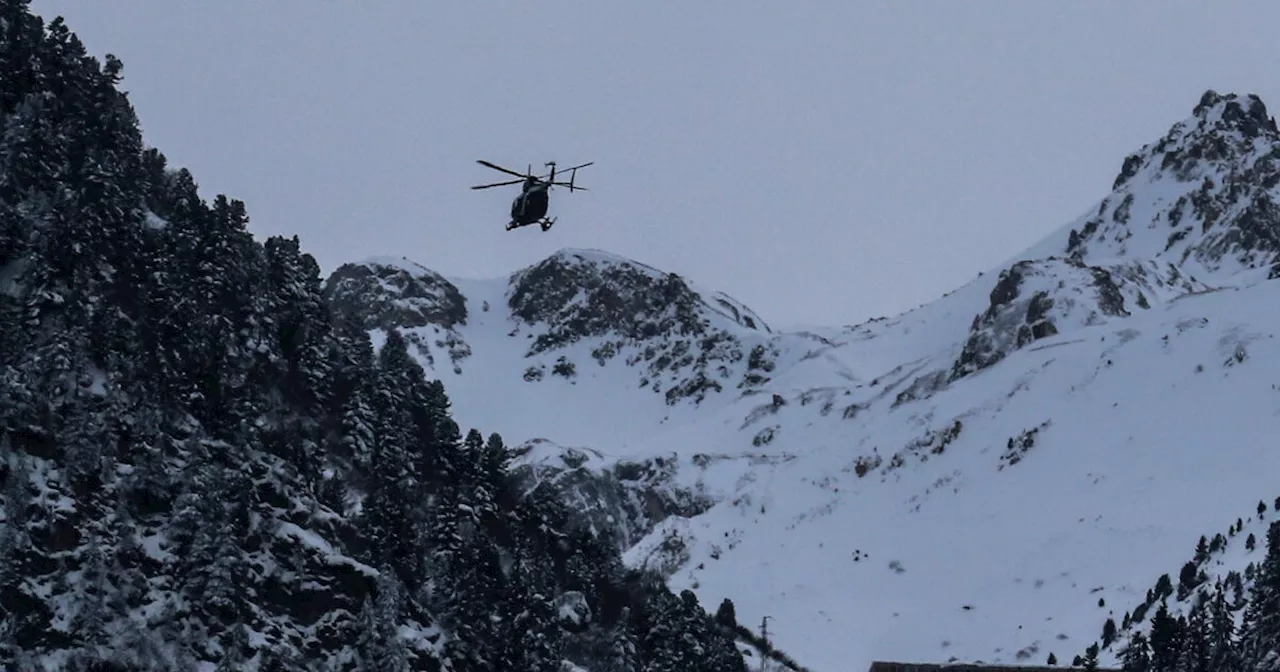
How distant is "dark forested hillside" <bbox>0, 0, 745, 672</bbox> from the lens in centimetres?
7369

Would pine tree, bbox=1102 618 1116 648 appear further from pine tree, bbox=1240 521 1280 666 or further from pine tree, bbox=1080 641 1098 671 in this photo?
pine tree, bbox=1240 521 1280 666

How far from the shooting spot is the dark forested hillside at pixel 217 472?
73688 millimetres

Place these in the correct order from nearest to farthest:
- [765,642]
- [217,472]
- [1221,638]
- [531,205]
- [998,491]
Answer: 1. [531,205]
2. [217,472]
3. [1221,638]
4. [765,642]
5. [998,491]

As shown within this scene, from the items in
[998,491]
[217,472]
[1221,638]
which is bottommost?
[1221,638]

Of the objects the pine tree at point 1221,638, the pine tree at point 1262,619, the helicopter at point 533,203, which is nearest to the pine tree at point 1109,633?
the pine tree at point 1221,638

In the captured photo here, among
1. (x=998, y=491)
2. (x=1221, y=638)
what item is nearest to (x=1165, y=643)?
(x=1221, y=638)

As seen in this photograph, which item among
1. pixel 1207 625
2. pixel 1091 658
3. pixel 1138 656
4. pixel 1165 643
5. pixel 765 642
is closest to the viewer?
pixel 1207 625

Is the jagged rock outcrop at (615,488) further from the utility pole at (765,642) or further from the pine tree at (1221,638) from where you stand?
the pine tree at (1221,638)

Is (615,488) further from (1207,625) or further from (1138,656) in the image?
(1207,625)

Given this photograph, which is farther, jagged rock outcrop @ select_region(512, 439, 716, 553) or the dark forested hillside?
jagged rock outcrop @ select_region(512, 439, 716, 553)

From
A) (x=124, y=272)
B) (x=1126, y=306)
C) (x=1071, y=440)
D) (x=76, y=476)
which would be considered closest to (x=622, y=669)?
(x=76, y=476)

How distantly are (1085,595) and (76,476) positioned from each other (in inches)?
3117

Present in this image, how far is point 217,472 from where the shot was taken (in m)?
80.2

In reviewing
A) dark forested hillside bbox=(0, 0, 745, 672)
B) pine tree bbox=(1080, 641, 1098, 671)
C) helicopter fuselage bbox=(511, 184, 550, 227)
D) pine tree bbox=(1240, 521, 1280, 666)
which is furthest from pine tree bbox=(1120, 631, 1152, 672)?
helicopter fuselage bbox=(511, 184, 550, 227)
